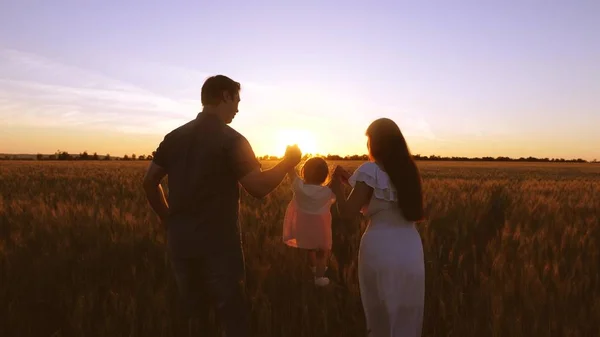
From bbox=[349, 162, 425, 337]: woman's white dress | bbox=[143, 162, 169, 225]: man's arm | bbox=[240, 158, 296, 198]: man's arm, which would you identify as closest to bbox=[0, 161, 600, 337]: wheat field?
bbox=[349, 162, 425, 337]: woman's white dress

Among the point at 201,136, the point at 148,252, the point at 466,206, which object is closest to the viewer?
the point at 201,136

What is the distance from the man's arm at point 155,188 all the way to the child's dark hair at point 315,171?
1321mm

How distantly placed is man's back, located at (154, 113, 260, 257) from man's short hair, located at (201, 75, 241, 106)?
86 millimetres

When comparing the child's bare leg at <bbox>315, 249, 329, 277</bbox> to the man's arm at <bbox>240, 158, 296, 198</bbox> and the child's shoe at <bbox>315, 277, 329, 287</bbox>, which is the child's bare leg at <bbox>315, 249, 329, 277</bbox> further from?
the man's arm at <bbox>240, 158, 296, 198</bbox>

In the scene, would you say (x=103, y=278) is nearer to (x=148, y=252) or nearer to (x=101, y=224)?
(x=148, y=252)

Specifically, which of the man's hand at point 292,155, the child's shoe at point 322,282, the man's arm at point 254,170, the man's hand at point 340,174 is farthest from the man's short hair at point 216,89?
the child's shoe at point 322,282

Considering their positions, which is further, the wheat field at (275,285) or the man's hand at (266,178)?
the wheat field at (275,285)

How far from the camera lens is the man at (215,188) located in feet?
9.16

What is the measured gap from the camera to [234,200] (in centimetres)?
292

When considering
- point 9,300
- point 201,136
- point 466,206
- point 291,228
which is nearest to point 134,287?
point 9,300

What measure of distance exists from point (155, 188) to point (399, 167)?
1446 millimetres

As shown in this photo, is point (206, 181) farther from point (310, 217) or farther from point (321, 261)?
point (321, 261)

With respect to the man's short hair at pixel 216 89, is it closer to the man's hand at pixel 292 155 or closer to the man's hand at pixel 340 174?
the man's hand at pixel 292 155

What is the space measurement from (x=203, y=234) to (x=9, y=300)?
196cm
